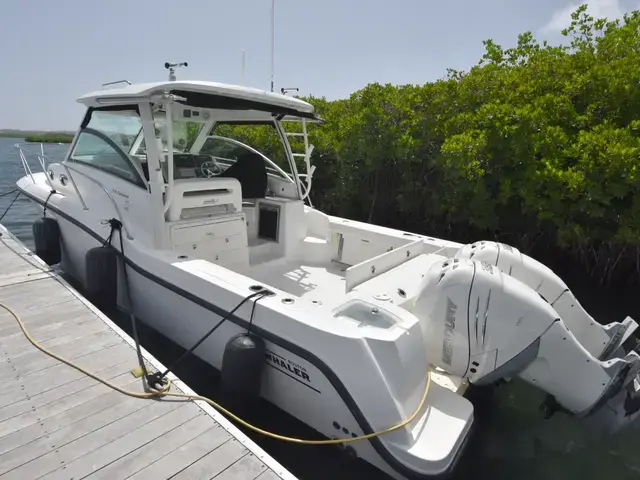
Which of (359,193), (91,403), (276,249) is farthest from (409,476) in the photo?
(359,193)

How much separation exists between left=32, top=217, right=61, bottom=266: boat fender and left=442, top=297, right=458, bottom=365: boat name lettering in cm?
451

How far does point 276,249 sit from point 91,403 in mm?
2629

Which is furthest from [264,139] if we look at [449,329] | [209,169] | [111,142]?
[449,329]

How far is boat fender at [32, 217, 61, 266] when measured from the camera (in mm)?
4727

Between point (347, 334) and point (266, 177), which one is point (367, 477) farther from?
point (266, 177)

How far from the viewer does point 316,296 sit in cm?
330

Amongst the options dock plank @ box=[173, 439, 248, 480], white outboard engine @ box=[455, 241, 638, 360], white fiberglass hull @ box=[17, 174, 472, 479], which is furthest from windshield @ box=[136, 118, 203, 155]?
white outboard engine @ box=[455, 241, 638, 360]

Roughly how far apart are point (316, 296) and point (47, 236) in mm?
3431

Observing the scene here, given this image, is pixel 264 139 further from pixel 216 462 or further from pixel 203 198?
pixel 216 462

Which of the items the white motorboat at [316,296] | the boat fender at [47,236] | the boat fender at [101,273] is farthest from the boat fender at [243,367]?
the boat fender at [47,236]

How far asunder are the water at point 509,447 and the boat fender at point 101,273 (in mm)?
1017

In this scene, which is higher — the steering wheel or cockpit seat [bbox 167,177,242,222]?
the steering wheel

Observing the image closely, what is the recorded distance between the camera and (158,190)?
3471 mm

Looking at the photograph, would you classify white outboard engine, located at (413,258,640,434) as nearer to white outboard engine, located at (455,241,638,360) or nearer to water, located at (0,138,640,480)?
white outboard engine, located at (455,241,638,360)
